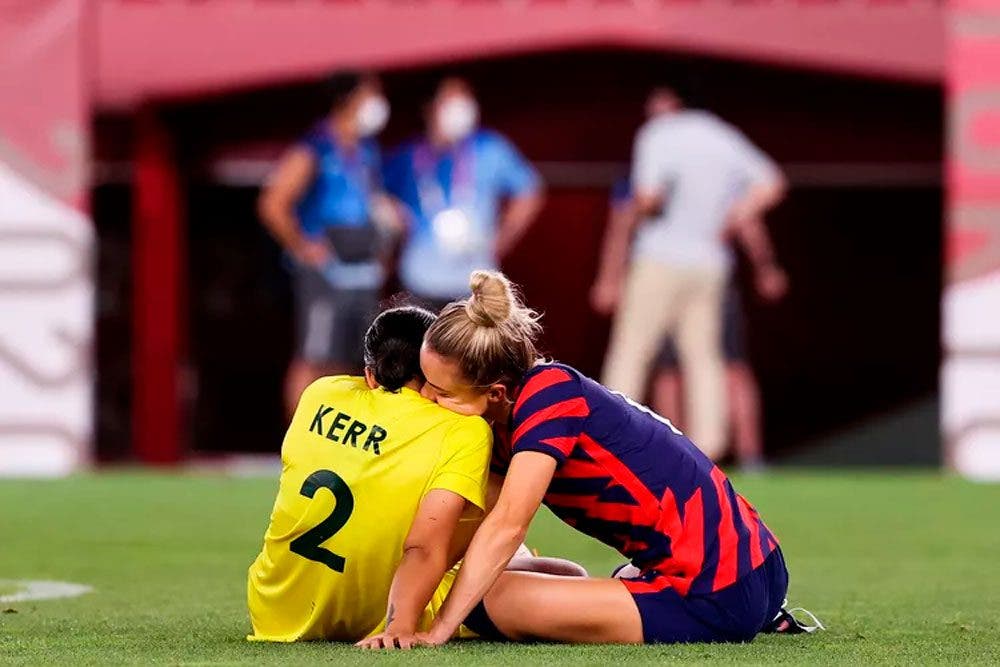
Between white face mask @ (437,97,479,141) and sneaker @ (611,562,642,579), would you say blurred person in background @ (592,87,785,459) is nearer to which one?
white face mask @ (437,97,479,141)

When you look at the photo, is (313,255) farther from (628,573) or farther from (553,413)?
(553,413)

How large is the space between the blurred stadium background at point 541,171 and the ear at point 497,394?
7655 millimetres

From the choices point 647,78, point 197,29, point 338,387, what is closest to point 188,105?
point 197,29

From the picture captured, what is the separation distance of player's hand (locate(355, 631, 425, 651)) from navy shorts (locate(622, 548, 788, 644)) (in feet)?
1.87

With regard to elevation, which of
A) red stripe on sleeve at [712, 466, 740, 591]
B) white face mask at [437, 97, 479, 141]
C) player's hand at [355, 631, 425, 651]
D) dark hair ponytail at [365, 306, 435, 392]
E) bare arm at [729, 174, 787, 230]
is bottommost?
player's hand at [355, 631, 425, 651]

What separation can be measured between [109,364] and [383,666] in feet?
35.3

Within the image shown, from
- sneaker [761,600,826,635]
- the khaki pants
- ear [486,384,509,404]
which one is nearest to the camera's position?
ear [486,384,509,404]

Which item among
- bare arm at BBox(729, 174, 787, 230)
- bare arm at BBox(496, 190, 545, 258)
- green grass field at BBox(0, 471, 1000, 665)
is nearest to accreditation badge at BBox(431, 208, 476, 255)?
bare arm at BBox(496, 190, 545, 258)

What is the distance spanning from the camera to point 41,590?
723cm

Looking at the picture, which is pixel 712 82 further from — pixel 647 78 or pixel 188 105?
pixel 188 105

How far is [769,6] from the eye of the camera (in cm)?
1377

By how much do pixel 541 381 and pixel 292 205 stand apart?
8.05m

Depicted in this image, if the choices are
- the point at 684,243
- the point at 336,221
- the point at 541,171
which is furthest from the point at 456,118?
the point at 541,171

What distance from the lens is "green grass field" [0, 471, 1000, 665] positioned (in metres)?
5.34
